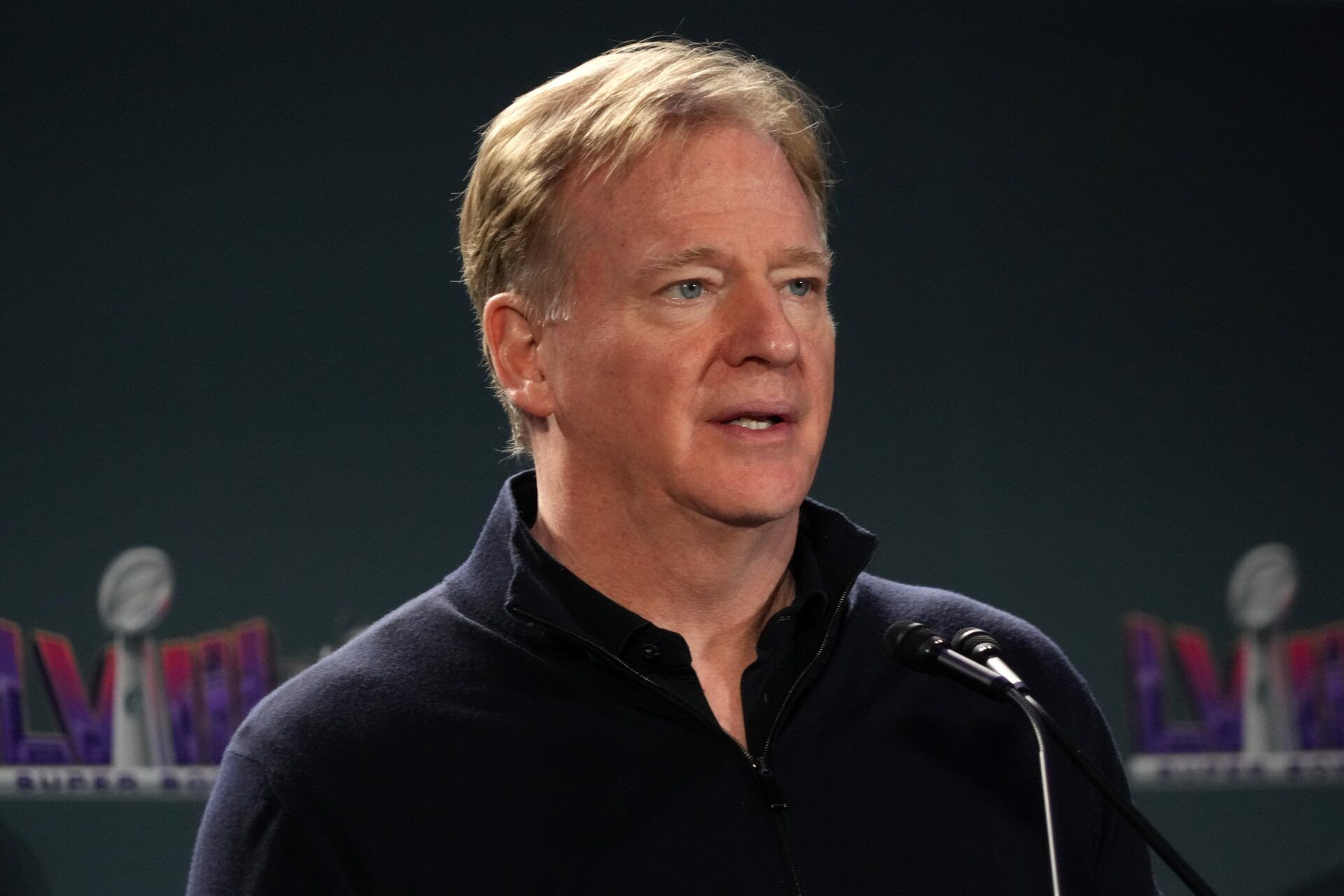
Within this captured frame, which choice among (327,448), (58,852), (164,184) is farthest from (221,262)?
(58,852)

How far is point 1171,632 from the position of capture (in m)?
3.59

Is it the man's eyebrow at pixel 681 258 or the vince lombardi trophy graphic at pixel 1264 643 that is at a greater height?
the man's eyebrow at pixel 681 258

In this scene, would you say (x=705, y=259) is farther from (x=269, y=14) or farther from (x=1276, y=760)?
(x=1276, y=760)

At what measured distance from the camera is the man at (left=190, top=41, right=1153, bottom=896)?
1.32 m

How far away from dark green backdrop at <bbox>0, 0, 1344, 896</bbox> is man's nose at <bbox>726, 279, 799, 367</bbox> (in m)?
1.94

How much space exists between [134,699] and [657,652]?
2052 millimetres

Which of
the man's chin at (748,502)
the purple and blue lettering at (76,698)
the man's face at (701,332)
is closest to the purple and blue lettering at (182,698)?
the purple and blue lettering at (76,698)

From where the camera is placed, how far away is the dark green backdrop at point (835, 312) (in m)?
3.15

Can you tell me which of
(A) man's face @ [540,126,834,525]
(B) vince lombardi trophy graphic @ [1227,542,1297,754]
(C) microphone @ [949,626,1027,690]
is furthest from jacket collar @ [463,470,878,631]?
(B) vince lombardi trophy graphic @ [1227,542,1297,754]

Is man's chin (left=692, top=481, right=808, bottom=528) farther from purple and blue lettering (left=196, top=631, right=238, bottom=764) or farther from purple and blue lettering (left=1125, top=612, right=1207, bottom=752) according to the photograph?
purple and blue lettering (left=1125, top=612, right=1207, bottom=752)

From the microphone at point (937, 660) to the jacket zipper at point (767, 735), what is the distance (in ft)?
0.49

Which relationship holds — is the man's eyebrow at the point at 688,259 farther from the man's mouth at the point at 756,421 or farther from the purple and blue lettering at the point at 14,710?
the purple and blue lettering at the point at 14,710

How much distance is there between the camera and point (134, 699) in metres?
3.11

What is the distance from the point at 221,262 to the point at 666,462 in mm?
2070
